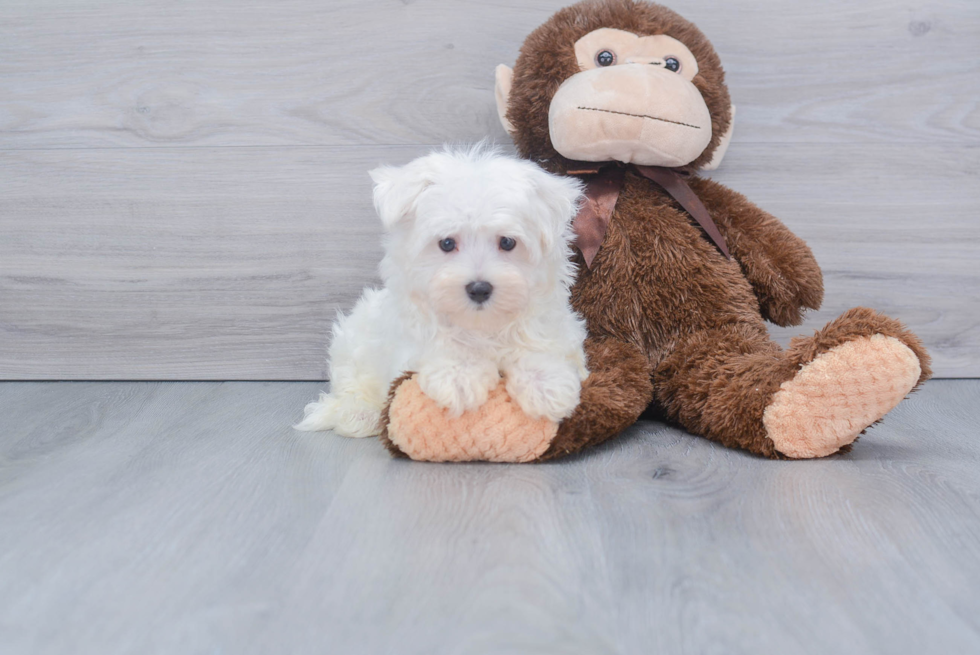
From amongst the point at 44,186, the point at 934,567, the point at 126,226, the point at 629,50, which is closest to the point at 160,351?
the point at 126,226

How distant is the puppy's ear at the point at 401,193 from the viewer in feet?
3.48

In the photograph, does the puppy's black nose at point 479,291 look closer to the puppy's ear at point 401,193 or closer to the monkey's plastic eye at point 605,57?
the puppy's ear at point 401,193

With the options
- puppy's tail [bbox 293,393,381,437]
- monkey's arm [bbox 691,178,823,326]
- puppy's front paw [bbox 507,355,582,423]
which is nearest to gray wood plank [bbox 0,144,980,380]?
monkey's arm [bbox 691,178,823,326]

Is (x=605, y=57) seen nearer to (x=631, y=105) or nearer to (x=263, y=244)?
(x=631, y=105)

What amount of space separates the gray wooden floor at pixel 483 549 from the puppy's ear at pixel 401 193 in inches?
14.4

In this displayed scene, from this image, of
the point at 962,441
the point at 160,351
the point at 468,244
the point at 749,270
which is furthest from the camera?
the point at 160,351

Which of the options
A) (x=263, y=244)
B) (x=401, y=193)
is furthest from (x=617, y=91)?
(x=263, y=244)

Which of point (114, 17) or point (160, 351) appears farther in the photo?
point (160, 351)

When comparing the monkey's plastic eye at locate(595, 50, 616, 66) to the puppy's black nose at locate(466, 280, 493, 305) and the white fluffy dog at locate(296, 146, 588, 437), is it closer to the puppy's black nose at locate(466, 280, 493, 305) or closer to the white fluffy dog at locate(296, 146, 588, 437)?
the white fluffy dog at locate(296, 146, 588, 437)

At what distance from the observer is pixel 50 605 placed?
2.41 ft

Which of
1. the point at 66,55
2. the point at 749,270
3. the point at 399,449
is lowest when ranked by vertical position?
the point at 399,449

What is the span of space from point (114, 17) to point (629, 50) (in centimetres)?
105

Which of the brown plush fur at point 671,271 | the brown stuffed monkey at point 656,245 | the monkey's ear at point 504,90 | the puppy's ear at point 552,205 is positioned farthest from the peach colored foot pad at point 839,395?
the monkey's ear at point 504,90

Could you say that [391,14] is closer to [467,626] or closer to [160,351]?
[160,351]
